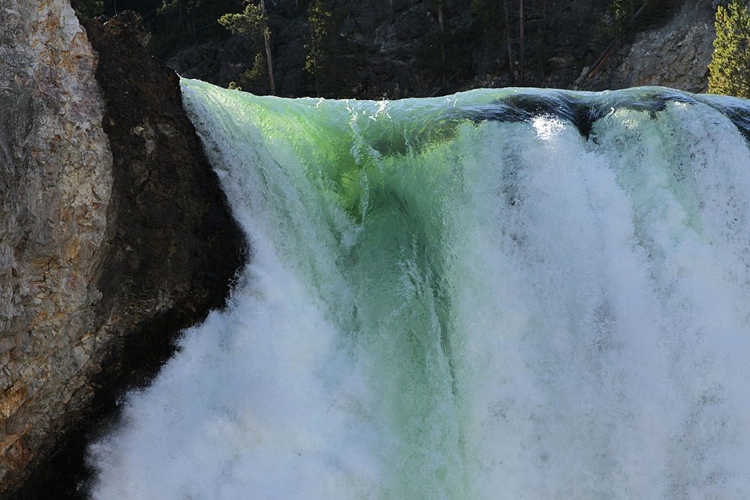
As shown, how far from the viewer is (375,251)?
829cm

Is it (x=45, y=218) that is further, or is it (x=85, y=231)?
(x=85, y=231)

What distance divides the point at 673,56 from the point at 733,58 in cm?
521

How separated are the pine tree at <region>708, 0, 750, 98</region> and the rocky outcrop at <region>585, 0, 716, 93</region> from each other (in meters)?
3.27

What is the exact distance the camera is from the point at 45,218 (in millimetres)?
6480

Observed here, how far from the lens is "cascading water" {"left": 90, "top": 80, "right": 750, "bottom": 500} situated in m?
7.29

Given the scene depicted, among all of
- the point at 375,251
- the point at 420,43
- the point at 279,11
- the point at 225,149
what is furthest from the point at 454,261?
the point at 279,11

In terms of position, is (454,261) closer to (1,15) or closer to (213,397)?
(213,397)

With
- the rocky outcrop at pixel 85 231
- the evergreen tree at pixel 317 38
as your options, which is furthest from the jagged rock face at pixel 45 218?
the evergreen tree at pixel 317 38

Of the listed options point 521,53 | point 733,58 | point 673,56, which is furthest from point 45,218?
point 521,53

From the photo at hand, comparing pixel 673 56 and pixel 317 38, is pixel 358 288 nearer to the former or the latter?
pixel 673 56

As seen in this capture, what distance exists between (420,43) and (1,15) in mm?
24270

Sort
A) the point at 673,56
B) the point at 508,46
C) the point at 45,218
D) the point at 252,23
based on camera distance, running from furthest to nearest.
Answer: the point at 252,23 < the point at 508,46 < the point at 673,56 < the point at 45,218

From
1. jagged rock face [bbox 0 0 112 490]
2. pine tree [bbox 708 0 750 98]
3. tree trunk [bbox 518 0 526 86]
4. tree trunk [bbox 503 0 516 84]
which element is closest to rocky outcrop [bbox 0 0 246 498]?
jagged rock face [bbox 0 0 112 490]

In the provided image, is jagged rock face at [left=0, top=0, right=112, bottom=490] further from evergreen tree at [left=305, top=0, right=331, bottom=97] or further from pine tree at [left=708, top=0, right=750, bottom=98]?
evergreen tree at [left=305, top=0, right=331, bottom=97]
